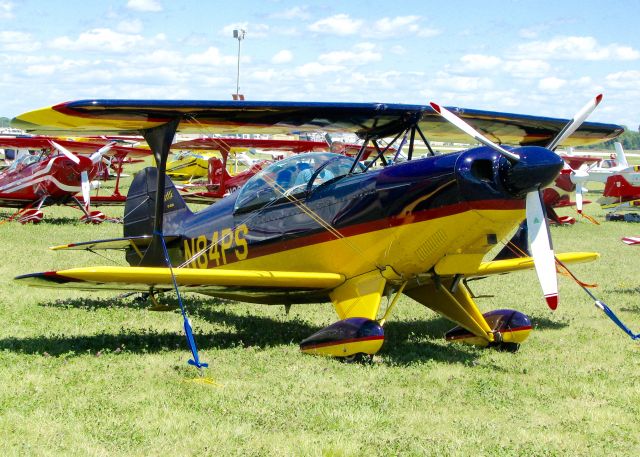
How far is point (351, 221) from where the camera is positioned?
7543 mm

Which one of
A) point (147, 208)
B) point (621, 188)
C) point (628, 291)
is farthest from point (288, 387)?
point (621, 188)

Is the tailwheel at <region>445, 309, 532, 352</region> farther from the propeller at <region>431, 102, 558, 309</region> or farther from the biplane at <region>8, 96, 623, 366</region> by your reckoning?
the propeller at <region>431, 102, 558, 309</region>

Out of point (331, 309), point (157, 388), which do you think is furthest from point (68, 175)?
point (157, 388)

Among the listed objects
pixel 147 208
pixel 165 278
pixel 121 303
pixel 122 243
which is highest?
pixel 147 208

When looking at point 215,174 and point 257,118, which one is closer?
point 257,118

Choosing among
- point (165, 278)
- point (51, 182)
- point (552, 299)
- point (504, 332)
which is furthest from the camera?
point (51, 182)

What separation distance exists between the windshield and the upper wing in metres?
0.47

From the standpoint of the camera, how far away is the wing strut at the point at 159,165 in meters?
7.97

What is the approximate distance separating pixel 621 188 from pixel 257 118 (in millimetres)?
20742

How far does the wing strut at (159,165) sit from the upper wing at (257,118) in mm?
93

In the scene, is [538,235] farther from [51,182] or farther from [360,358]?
[51,182]

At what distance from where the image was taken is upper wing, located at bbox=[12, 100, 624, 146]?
7.30 metres

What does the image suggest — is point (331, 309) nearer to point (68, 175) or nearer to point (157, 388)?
point (157, 388)

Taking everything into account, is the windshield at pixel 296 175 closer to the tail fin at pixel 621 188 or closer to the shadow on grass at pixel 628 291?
the shadow on grass at pixel 628 291
